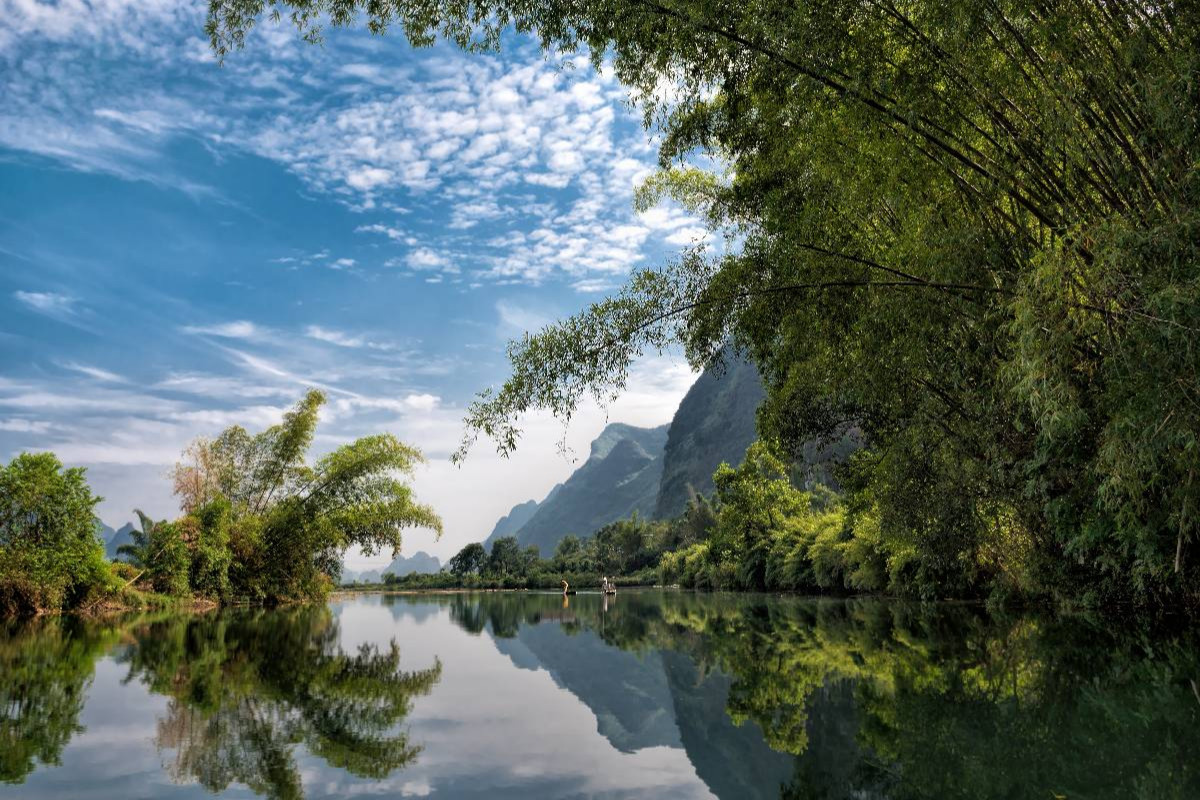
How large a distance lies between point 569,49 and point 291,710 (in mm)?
6193

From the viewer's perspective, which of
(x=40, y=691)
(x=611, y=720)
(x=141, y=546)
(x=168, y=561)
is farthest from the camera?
(x=141, y=546)

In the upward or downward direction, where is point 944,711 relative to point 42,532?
downward

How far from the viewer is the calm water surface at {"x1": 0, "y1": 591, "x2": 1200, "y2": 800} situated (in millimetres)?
3697

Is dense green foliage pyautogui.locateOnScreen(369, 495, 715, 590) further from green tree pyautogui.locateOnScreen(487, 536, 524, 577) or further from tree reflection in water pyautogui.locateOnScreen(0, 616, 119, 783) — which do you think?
tree reflection in water pyautogui.locateOnScreen(0, 616, 119, 783)

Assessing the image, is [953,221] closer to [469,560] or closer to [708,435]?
[469,560]

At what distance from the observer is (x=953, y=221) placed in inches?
284

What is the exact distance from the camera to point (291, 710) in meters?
5.42

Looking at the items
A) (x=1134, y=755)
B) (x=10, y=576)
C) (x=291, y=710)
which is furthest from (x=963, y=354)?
(x=10, y=576)

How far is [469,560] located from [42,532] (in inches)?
2427

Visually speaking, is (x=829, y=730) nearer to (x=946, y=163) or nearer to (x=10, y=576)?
(x=946, y=163)

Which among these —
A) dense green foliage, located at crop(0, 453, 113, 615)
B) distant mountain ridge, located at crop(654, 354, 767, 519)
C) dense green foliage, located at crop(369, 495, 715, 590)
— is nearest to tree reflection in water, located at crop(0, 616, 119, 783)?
dense green foliage, located at crop(0, 453, 113, 615)

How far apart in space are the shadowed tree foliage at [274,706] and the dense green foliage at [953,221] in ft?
9.31

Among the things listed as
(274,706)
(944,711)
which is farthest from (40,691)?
(944,711)

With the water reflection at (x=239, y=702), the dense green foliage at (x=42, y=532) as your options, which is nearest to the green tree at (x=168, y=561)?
the dense green foliage at (x=42, y=532)
